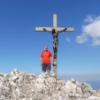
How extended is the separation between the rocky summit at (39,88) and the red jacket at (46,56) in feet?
6.34

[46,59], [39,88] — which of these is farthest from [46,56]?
[39,88]

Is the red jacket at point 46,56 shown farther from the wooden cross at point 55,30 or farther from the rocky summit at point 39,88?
the rocky summit at point 39,88

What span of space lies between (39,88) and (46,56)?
4.44 m

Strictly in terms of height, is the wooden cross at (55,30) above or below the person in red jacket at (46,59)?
above

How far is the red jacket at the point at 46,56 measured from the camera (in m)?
38.2

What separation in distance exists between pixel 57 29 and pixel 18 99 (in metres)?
9.60

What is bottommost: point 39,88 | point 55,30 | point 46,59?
point 39,88

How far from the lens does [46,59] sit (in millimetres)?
38250

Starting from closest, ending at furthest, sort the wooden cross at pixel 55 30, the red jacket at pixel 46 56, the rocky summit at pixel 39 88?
the rocky summit at pixel 39 88 < the red jacket at pixel 46 56 < the wooden cross at pixel 55 30

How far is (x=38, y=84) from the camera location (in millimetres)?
35594

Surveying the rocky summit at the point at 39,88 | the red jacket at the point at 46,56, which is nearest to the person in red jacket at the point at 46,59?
the red jacket at the point at 46,56

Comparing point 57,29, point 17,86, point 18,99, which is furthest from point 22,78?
point 57,29

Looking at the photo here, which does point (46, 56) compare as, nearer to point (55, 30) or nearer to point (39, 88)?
point (55, 30)

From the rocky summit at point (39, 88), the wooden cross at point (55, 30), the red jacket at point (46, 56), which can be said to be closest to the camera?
the rocky summit at point (39, 88)
